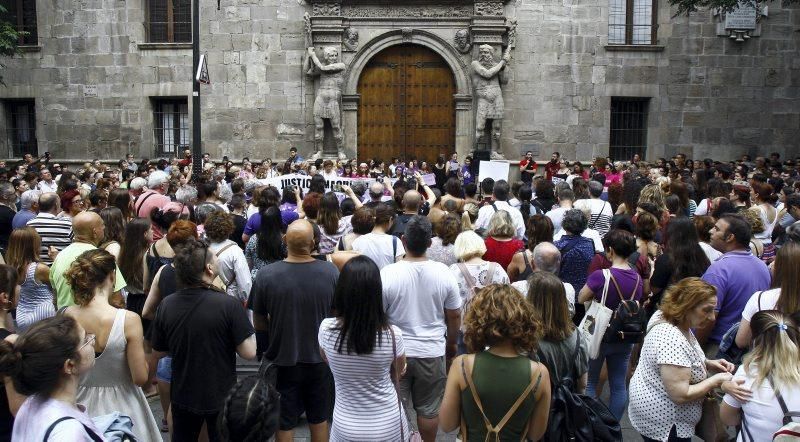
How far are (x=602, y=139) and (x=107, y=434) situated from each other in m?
17.8

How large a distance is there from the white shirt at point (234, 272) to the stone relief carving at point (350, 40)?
13.6m

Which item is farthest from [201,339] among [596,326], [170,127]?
[170,127]

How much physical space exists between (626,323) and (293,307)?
2.49 m

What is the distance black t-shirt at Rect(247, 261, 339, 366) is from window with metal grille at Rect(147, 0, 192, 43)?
1655 centimetres

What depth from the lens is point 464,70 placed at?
19.2 metres

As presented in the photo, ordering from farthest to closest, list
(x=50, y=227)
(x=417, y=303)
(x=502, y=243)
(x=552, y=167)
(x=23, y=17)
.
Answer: (x=23, y=17), (x=552, y=167), (x=50, y=227), (x=502, y=243), (x=417, y=303)

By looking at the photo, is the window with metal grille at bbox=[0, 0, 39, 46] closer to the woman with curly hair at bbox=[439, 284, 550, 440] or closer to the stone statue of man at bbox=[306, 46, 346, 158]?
the stone statue of man at bbox=[306, 46, 346, 158]

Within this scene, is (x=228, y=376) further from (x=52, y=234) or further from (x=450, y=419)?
(x=52, y=234)

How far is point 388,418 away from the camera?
4293mm

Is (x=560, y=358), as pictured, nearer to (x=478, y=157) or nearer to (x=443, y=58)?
(x=478, y=157)

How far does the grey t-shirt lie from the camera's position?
4.27 meters

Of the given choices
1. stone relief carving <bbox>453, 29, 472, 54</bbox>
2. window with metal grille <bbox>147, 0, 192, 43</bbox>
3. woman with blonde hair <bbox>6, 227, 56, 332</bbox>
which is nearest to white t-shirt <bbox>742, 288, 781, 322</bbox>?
woman with blonde hair <bbox>6, 227, 56, 332</bbox>

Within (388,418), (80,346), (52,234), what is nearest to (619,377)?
(388,418)

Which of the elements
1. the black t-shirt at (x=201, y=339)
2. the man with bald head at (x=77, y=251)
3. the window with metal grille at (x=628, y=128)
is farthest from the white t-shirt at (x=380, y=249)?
the window with metal grille at (x=628, y=128)
